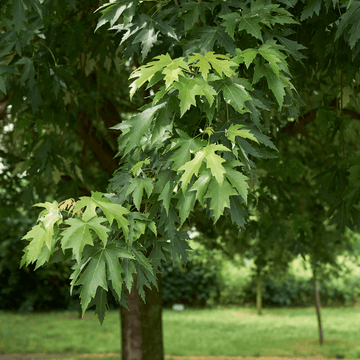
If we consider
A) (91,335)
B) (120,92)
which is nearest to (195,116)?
(120,92)

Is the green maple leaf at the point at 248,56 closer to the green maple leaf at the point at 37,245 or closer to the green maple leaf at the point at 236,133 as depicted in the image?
the green maple leaf at the point at 236,133

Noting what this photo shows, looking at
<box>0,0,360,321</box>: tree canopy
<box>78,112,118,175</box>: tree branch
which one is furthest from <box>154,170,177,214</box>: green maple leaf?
<box>78,112,118,175</box>: tree branch

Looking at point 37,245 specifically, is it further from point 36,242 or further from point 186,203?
point 186,203

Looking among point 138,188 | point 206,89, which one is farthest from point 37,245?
point 206,89

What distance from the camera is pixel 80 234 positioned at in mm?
1567

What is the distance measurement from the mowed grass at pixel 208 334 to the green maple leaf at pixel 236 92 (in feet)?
26.9

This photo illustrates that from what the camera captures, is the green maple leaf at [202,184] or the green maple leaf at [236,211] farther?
the green maple leaf at [236,211]

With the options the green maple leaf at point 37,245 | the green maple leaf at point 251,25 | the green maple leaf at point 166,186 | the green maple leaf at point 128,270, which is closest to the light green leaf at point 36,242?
the green maple leaf at point 37,245

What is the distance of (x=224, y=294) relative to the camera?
15227 millimetres

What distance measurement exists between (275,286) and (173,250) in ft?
48.5

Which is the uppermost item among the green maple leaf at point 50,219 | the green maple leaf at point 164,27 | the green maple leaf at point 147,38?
the green maple leaf at point 164,27

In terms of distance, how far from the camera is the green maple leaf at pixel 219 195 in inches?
59.1

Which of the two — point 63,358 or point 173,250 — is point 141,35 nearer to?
point 173,250

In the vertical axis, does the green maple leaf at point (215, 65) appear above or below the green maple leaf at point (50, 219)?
above
